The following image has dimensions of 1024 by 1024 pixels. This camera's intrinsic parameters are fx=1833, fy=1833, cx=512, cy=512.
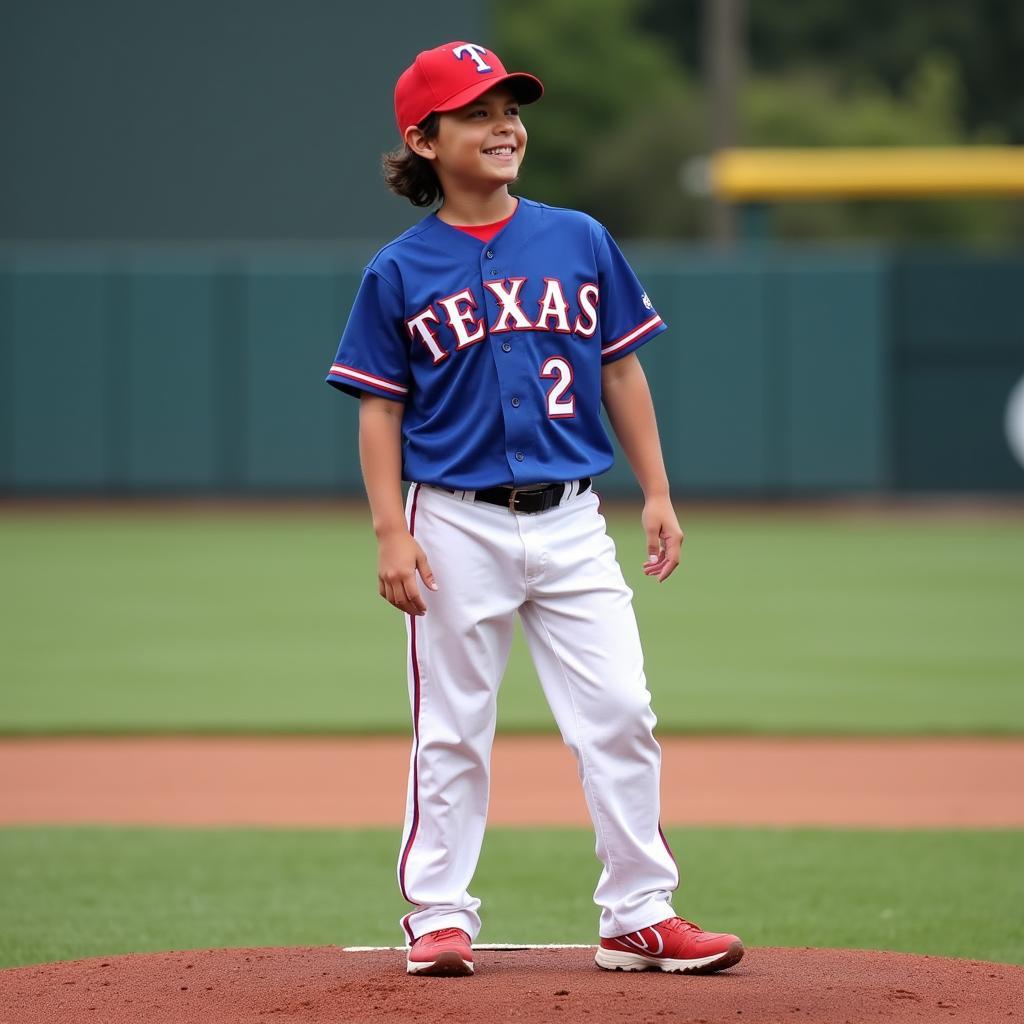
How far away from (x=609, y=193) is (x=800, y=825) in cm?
4399

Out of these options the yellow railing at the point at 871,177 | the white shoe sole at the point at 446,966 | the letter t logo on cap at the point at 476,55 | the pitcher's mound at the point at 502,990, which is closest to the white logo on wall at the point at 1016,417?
the yellow railing at the point at 871,177

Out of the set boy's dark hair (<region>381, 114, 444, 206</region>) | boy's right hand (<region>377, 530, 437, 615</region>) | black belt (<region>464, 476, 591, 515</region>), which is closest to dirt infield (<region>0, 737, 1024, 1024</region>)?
boy's right hand (<region>377, 530, 437, 615</region>)

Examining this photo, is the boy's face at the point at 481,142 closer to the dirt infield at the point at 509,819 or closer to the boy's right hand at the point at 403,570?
the boy's right hand at the point at 403,570

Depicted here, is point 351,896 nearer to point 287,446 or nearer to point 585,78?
point 287,446

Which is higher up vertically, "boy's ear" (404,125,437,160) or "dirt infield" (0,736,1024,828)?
"boy's ear" (404,125,437,160)

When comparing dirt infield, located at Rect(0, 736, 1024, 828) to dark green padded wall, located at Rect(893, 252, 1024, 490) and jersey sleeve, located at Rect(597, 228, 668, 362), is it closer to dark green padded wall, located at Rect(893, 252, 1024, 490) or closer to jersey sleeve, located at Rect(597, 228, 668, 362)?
jersey sleeve, located at Rect(597, 228, 668, 362)

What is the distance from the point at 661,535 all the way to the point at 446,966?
3.08ft

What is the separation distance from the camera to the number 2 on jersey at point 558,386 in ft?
11.8

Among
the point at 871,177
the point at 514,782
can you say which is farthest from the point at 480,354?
the point at 871,177

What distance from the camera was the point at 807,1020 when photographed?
10.5 ft

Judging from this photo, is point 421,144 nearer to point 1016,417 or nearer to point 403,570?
point 403,570

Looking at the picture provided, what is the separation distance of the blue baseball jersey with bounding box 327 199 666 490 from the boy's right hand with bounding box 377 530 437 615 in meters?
0.16

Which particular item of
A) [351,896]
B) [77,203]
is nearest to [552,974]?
[351,896]

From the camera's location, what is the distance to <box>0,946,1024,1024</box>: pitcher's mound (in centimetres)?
325
